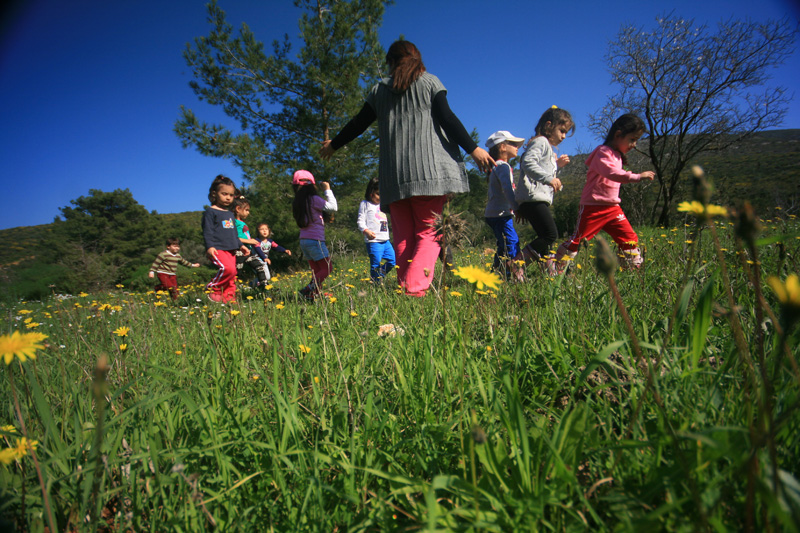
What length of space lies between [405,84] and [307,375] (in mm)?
2455

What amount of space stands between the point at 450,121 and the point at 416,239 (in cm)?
101

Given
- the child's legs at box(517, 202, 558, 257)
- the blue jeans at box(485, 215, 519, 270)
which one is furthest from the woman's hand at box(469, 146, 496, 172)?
the blue jeans at box(485, 215, 519, 270)

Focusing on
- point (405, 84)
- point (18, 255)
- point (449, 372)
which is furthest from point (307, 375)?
point (18, 255)

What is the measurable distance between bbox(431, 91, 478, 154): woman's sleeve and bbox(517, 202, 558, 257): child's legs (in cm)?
151

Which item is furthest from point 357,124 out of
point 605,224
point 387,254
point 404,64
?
point 387,254

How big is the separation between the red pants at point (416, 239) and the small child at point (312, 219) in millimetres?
1461

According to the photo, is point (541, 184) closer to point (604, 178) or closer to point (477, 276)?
point (604, 178)

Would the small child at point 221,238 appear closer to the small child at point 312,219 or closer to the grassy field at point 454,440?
the small child at point 312,219

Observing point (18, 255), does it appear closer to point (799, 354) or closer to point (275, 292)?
point (275, 292)

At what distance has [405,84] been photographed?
2854 mm

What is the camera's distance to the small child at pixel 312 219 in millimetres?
4367

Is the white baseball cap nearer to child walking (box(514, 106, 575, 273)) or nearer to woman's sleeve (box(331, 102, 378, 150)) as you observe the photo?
child walking (box(514, 106, 575, 273))

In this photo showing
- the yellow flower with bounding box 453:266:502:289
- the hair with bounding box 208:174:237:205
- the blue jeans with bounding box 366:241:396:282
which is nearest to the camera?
the yellow flower with bounding box 453:266:502:289

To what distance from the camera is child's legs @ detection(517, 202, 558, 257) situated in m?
3.86
